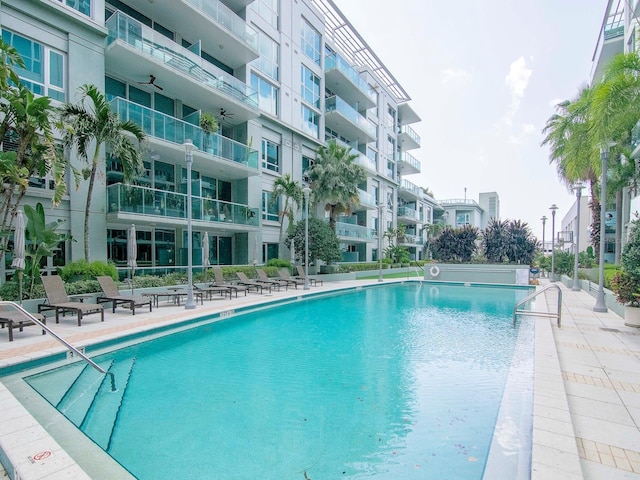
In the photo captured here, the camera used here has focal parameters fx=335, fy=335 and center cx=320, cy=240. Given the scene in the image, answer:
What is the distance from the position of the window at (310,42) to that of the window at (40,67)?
17.3m

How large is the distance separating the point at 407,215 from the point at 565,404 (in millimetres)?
39778

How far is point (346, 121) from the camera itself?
28969 mm

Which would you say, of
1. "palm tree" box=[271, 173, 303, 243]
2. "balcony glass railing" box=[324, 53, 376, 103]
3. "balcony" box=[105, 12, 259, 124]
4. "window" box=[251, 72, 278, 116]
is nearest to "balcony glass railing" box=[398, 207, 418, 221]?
"balcony glass railing" box=[324, 53, 376, 103]

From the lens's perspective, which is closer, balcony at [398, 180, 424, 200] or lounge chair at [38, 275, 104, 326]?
lounge chair at [38, 275, 104, 326]

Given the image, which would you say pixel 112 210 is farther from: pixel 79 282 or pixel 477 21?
pixel 477 21

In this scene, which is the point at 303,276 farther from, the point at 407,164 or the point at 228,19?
the point at 407,164

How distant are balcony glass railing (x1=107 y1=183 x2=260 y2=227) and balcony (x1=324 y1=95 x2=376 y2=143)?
45.0 ft

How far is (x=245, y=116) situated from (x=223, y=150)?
3.61 meters

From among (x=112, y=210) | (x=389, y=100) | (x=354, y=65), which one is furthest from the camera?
(x=389, y=100)

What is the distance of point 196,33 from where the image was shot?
56.0ft

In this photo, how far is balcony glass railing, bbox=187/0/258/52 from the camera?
16344 mm

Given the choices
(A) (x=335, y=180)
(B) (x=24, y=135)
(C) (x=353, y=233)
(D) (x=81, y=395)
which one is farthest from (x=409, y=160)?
(D) (x=81, y=395)

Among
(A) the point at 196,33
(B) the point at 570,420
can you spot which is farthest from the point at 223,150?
(B) the point at 570,420

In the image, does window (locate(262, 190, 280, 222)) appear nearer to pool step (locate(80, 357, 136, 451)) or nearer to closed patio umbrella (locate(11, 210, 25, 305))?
closed patio umbrella (locate(11, 210, 25, 305))
